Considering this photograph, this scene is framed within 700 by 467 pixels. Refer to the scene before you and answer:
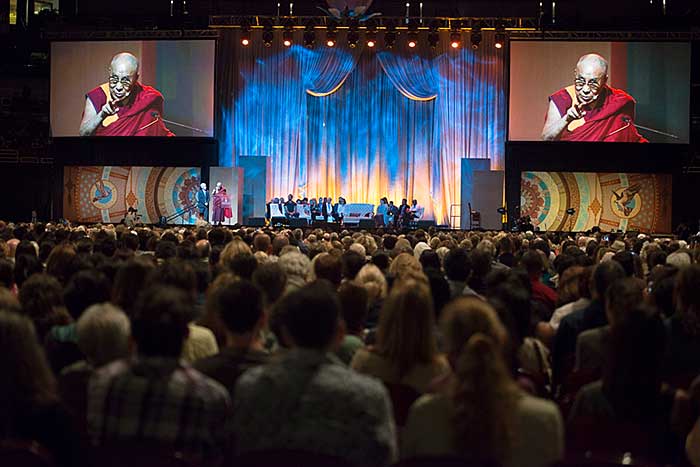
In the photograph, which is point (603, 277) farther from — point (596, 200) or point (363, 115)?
point (363, 115)

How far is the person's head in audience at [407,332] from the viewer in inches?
141

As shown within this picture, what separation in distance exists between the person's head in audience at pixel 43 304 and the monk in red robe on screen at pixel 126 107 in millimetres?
22432

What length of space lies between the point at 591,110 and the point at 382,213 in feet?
21.7

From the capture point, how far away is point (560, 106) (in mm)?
25516

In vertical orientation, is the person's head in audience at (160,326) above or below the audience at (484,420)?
above

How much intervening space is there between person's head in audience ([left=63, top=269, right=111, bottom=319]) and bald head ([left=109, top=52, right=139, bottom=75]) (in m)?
23.2

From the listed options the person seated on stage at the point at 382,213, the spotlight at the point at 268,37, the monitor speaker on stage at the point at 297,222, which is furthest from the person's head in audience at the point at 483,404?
the person seated on stage at the point at 382,213

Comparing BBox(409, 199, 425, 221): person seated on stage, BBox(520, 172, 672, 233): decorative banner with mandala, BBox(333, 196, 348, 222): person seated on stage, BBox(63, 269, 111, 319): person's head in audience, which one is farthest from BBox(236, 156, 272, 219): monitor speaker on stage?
BBox(63, 269, 111, 319): person's head in audience

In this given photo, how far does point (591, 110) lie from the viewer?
25.2 m


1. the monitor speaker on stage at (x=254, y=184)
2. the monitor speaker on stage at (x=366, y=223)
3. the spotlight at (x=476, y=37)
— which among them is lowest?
the monitor speaker on stage at (x=366, y=223)

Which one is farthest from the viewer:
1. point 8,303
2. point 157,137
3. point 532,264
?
point 157,137

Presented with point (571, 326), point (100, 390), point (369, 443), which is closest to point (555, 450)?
point (369, 443)

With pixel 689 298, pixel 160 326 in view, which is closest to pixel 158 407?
pixel 160 326

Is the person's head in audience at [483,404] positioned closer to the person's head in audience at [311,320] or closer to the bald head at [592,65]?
the person's head in audience at [311,320]
